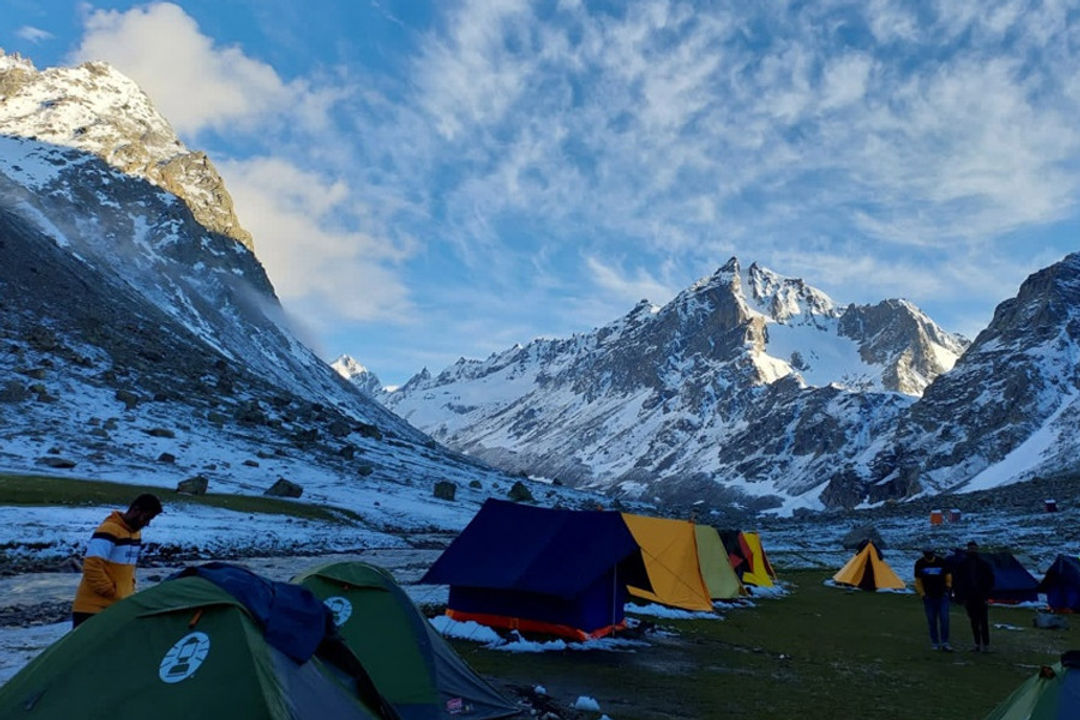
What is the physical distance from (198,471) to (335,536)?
81.4 feet

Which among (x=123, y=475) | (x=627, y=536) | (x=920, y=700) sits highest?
(x=123, y=475)

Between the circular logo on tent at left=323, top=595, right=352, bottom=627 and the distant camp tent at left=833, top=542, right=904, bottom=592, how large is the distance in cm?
3128

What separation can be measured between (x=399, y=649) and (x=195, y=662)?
441 cm

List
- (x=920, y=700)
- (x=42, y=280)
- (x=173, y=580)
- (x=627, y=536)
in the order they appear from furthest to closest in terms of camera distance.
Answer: (x=42, y=280)
(x=627, y=536)
(x=920, y=700)
(x=173, y=580)

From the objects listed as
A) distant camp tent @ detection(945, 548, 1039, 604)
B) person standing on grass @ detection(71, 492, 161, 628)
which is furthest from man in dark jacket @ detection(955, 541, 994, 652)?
person standing on grass @ detection(71, 492, 161, 628)

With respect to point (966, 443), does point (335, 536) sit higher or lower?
lower

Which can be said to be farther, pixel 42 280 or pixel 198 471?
pixel 42 280

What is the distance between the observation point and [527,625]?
17.4 meters

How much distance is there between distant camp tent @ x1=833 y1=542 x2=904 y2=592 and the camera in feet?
117

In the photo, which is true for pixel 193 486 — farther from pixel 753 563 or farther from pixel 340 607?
pixel 340 607

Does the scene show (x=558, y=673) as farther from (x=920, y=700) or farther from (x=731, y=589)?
(x=731, y=589)

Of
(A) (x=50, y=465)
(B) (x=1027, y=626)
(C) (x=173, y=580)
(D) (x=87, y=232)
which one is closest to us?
(C) (x=173, y=580)

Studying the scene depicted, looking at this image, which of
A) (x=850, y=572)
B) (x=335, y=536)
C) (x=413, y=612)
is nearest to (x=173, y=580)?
(x=413, y=612)

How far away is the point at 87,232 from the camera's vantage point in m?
156
